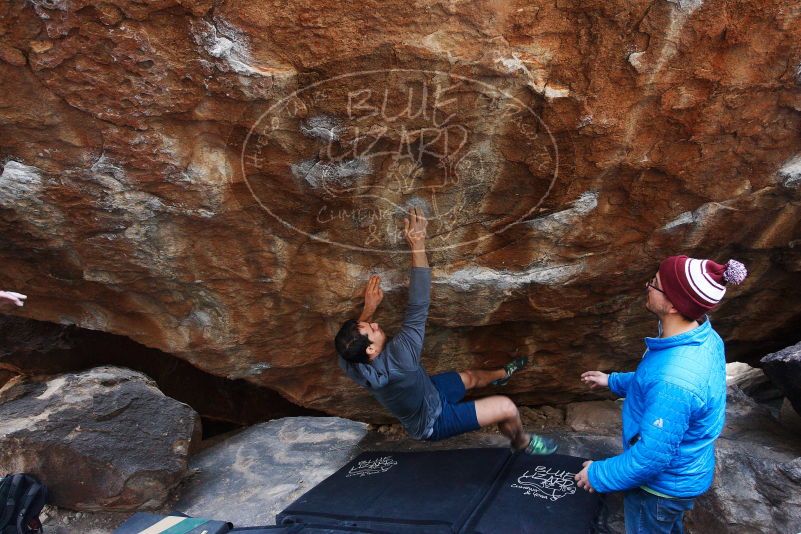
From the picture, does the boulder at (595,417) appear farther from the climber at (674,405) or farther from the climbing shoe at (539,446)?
the climber at (674,405)

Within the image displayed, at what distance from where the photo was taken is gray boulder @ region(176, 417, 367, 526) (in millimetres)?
3564

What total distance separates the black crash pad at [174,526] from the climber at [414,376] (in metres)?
1.02

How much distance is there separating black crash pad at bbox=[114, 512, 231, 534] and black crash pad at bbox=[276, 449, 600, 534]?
369 mm

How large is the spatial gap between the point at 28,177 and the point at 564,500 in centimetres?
289

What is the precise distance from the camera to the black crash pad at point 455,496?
108 inches

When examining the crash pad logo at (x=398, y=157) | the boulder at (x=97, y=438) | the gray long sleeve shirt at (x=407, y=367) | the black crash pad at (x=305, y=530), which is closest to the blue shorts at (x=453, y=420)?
the gray long sleeve shirt at (x=407, y=367)

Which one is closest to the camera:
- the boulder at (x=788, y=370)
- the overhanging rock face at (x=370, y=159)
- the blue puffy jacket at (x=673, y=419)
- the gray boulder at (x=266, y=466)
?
the blue puffy jacket at (x=673, y=419)

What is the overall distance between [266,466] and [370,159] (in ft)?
8.62

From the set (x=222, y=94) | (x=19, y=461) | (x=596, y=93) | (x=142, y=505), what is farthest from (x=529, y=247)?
(x=19, y=461)

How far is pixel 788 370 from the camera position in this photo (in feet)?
10.5

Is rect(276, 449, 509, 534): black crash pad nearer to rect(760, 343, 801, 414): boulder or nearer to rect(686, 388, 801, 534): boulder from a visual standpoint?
rect(686, 388, 801, 534): boulder

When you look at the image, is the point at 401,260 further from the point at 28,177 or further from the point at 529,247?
the point at 28,177

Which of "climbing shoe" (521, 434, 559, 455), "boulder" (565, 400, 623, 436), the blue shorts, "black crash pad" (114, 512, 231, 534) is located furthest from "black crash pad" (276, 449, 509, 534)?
"boulder" (565, 400, 623, 436)

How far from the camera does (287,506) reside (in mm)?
3414
